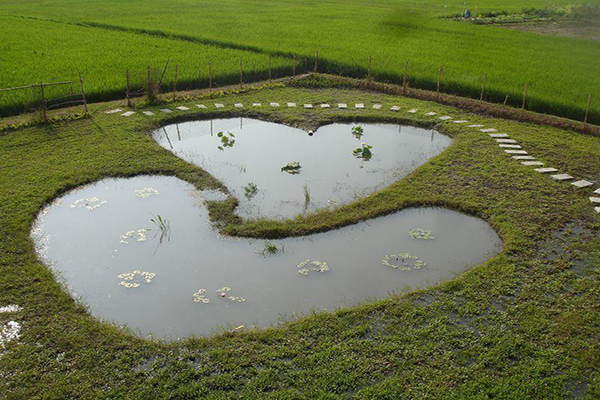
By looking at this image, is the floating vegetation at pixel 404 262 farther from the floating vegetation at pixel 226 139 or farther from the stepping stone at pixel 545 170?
the floating vegetation at pixel 226 139

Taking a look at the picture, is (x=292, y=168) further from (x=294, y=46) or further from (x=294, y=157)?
(x=294, y=46)

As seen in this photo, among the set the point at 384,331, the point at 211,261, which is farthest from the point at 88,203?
the point at 384,331

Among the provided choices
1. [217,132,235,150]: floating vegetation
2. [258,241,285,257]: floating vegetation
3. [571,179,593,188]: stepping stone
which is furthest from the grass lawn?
[217,132,235,150]: floating vegetation

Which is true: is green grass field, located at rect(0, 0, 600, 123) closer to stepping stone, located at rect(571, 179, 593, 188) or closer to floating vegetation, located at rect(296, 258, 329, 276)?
stepping stone, located at rect(571, 179, 593, 188)

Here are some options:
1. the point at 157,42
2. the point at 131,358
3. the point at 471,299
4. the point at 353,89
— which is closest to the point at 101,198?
the point at 131,358

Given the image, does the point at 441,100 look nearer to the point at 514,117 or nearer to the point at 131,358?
the point at 514,117
